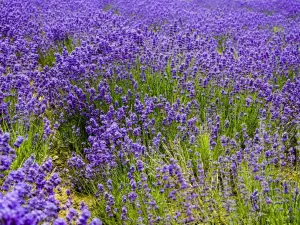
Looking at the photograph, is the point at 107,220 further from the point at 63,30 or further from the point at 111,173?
the point at 63,30

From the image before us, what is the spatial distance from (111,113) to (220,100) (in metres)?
1.12

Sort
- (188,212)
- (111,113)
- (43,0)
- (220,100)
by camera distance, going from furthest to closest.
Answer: (43,0) < (220,100) < (111,113) < (188,212)

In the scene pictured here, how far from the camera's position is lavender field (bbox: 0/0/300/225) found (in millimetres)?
2100

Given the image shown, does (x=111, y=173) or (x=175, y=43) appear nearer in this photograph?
(x=111, y=173)

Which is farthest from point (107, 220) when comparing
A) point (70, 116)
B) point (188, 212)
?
point (70, 116)

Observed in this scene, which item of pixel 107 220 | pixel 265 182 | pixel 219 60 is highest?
pixel 219 60

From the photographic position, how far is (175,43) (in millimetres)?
4895

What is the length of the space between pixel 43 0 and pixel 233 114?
20.8 ft

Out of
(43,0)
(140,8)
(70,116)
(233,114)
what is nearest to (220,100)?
(233,114)

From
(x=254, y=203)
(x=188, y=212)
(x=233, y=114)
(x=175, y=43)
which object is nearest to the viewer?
(x=188, y=212)

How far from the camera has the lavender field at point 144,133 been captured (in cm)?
210

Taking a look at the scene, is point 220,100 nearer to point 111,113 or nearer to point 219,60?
point 219,60

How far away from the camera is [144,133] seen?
2914 mm

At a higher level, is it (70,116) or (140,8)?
(140,8)
